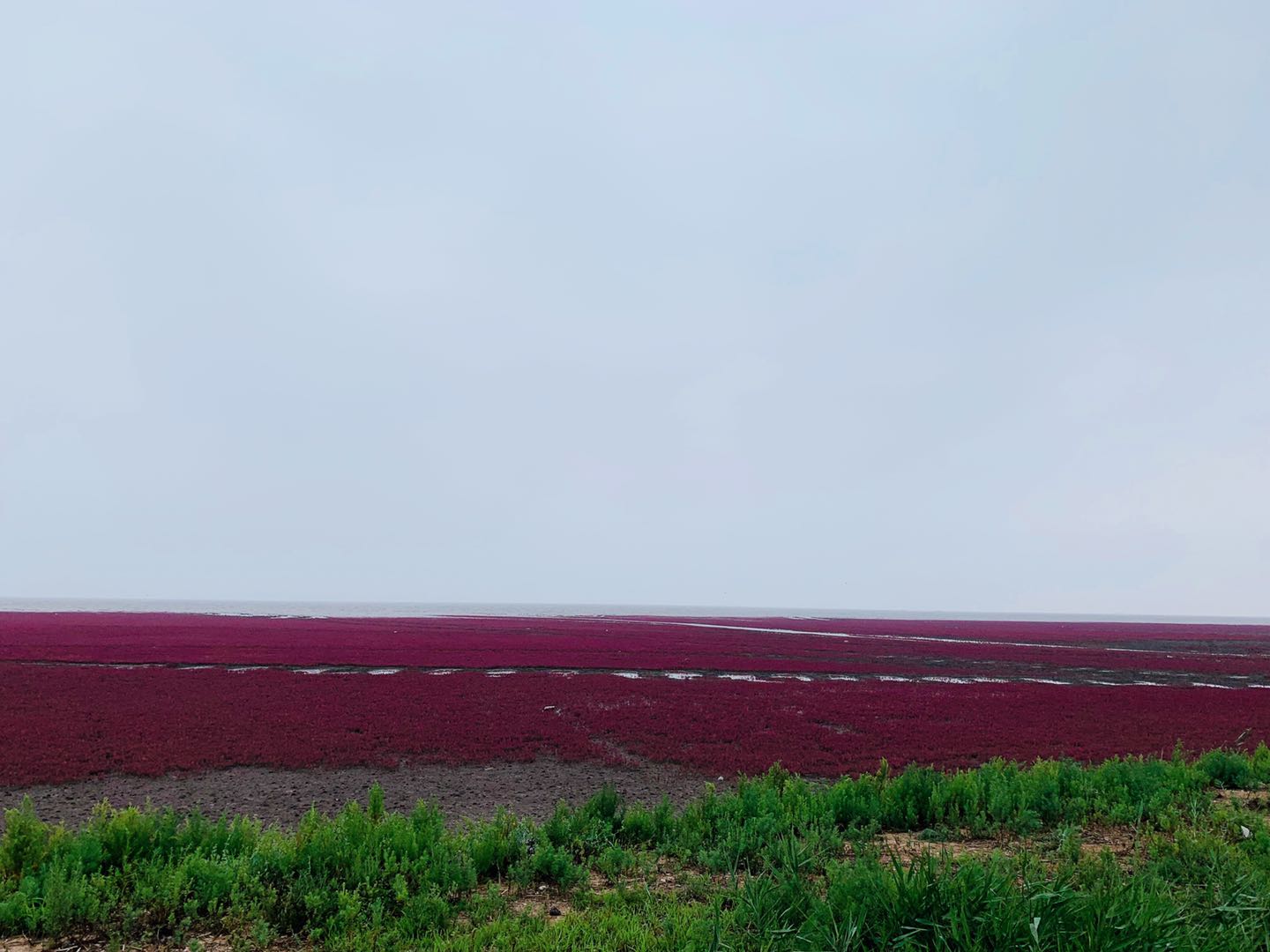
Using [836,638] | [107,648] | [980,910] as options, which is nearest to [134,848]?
[980,910]

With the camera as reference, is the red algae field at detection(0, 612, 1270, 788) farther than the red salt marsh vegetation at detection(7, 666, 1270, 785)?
Yes

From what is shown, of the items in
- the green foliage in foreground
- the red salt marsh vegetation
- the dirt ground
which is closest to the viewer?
the green foliage in foreground

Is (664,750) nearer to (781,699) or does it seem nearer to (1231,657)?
(781,699)

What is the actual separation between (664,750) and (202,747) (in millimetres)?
10970

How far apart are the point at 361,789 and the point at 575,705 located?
34.3 feet

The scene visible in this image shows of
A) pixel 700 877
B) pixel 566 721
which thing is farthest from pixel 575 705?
pixel 700 877

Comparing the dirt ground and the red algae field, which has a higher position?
the dirt ground

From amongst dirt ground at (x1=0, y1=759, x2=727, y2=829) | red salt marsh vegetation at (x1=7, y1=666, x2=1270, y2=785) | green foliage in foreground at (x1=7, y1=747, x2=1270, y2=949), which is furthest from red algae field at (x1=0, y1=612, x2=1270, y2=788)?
green foliage in foreground at (x1=7, y1=747, x2=1270, y2=949)

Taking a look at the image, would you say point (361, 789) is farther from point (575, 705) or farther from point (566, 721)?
point (575, 705)

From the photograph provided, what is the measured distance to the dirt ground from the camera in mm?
11109

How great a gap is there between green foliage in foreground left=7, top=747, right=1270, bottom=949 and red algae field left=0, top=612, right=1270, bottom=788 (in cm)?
668

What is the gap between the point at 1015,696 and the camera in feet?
83.3

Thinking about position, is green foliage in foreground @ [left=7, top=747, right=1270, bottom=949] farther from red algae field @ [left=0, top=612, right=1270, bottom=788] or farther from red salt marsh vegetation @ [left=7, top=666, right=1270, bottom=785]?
red algae field @ [left=0, top=612, right=1270, bottom=788]

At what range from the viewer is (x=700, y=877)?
637 cm
